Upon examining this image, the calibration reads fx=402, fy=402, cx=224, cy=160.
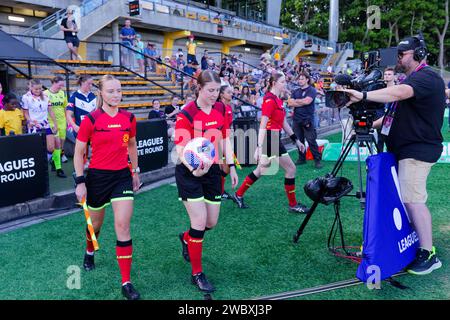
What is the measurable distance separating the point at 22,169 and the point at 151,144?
272 cm

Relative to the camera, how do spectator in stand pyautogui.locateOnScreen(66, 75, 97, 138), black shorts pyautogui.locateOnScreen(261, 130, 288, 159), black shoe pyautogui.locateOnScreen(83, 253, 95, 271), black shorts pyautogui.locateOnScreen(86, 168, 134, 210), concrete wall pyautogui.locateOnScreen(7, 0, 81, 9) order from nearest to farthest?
black shorts pyautogui.locateOnScreen(86, 168, 134, 210) < black shoe pyautogui.locateOnScreen(83, 253, 95, 271) < black shorts pyautogui.locateOnScreen(261, 130, 288, 159) < spectator in stand pyautogui.locateOnScreen(66, 75, 97, 138) < concrete wall pyautogui.locateOnScreen(7, 0, 81, 9)

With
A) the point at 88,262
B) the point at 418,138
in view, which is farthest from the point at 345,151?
the point at 88,262

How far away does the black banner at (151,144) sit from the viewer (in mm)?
7738

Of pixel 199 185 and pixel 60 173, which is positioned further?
pixel 60 173

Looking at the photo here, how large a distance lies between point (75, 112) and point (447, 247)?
18.7 ft

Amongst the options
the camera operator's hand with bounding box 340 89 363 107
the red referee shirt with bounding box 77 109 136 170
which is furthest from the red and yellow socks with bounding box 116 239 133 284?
the camera operator's hand with bounding box 340 89 363 107

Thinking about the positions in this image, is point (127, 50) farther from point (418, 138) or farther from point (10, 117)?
point (418, 138)

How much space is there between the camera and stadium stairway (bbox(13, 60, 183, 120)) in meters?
11.7

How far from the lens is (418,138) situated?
3.69m

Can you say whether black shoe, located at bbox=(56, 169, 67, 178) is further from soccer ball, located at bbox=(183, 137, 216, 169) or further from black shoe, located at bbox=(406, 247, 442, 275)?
black shoe, located at bbox=(406, 247, 442, 275)

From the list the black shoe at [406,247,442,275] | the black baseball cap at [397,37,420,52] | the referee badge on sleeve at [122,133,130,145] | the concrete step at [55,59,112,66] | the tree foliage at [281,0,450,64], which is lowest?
the black shoe at [406,247,442,275]

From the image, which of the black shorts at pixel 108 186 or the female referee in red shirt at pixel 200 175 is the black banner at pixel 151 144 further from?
the female referee in red shirt at pixel 200 175
